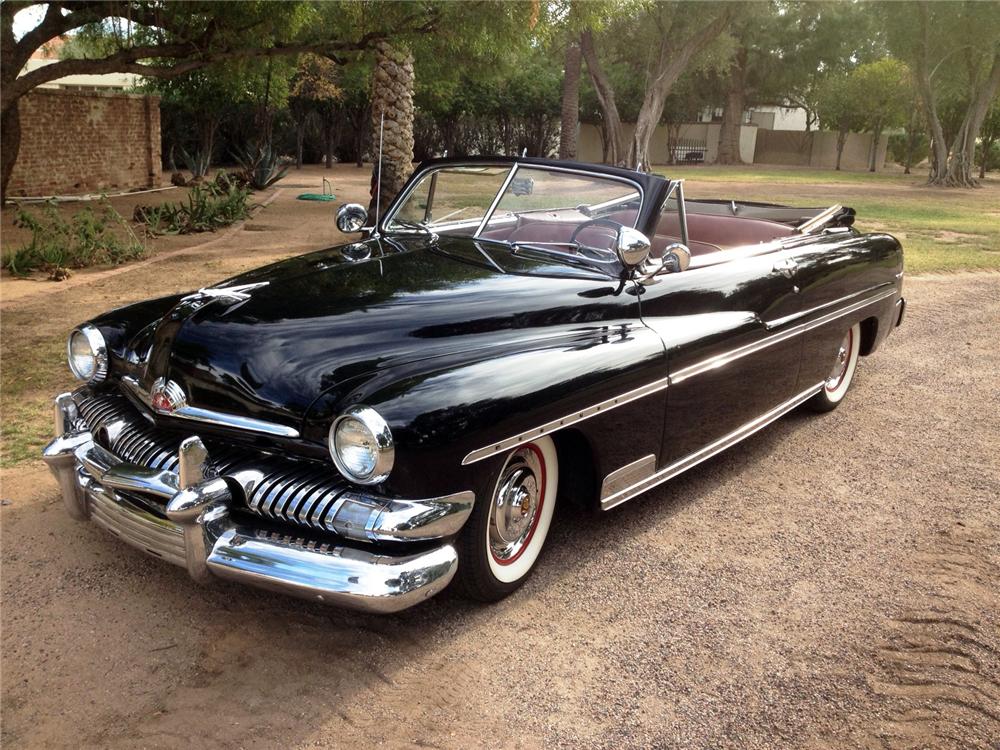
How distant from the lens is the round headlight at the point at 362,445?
268 cm

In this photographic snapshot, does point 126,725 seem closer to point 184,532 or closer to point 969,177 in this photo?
point 184,532

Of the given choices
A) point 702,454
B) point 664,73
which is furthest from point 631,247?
point 664,73

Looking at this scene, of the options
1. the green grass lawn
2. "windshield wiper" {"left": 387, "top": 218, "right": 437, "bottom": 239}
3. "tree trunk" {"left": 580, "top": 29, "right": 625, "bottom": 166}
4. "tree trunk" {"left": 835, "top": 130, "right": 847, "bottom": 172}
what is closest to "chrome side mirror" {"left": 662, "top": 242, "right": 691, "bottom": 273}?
"windshield wiper" {"left": 387, "top": 218, "right": 437, "bottom": 239}

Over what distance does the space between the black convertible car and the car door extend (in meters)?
0.01

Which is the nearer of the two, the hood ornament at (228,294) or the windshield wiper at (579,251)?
the hood ornament at (228,294)

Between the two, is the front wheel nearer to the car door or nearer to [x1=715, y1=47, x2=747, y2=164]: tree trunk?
the car door

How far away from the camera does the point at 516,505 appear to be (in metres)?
3.21

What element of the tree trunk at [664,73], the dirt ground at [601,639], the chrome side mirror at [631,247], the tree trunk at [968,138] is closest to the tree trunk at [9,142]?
the dirt ground at [601,639]

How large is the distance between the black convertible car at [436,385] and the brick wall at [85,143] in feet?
44.6

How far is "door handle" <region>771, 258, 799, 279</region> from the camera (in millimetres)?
4613

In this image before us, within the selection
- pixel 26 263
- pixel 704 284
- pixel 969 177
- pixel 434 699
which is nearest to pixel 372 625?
pixel 434 699

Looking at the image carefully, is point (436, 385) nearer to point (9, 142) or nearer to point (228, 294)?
point (228, 294)

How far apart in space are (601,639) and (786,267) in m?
2.47

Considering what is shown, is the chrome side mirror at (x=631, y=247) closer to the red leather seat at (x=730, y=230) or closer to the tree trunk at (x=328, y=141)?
the red leather seat at (x=730, y=230)
